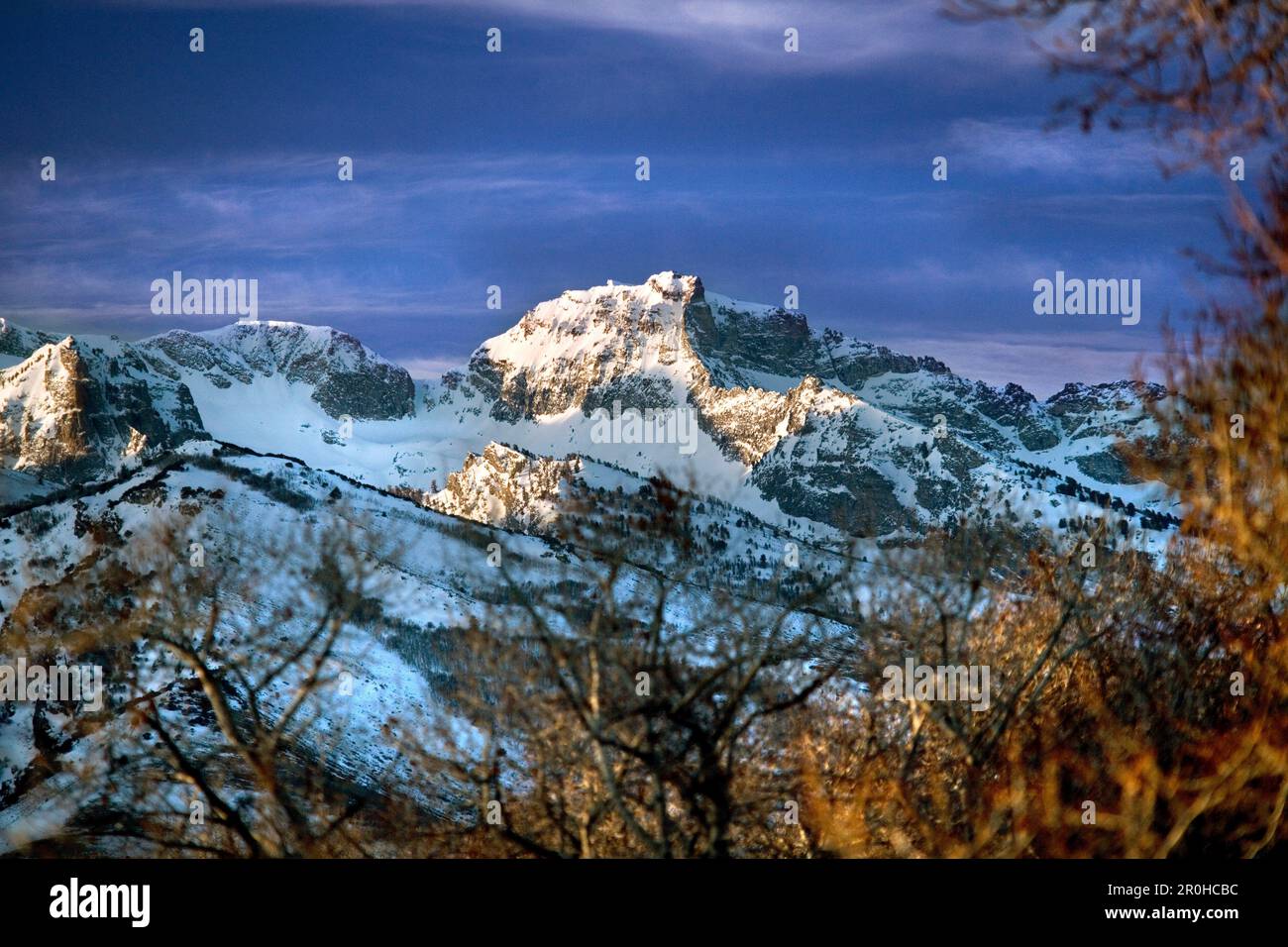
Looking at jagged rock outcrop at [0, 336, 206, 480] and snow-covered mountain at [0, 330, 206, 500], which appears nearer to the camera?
snow-covered mountain at [0, 330, 206, 500]

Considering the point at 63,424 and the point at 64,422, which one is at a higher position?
the point at 64,422

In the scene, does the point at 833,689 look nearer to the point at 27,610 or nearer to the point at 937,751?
the point at 937,751

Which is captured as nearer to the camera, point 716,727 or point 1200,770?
point 716,727

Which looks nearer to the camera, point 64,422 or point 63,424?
point 63,424

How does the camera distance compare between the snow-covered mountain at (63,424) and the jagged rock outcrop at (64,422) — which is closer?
the snow-covered mountain at (63,424)

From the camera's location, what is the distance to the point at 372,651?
25.4 metres

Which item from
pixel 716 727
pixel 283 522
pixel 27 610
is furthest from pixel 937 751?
pixel 283 522

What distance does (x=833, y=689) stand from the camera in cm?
942

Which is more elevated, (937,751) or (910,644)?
(910,644)
